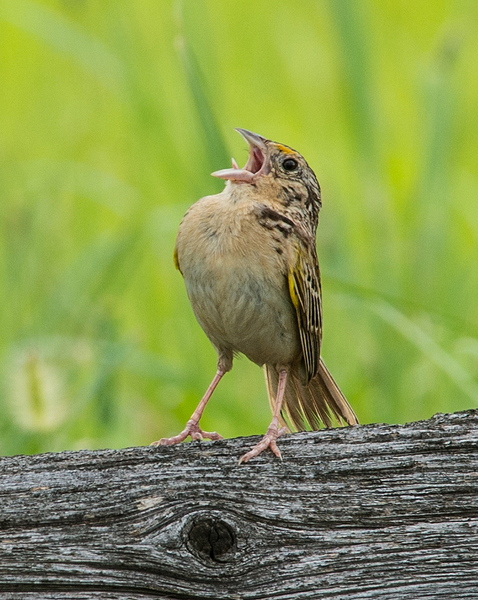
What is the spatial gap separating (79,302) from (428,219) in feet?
6.85

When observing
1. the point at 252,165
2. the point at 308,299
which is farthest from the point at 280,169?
the point at 308,299

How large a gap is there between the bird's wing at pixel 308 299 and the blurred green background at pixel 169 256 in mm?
301

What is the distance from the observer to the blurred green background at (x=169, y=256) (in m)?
4.93

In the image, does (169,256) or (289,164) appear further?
(169,256)

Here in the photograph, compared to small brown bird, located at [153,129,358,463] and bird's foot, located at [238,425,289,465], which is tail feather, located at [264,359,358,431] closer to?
small brown bird, located at [153,129,358,463]

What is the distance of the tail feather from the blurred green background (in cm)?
45

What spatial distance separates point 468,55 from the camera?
9.23 metres

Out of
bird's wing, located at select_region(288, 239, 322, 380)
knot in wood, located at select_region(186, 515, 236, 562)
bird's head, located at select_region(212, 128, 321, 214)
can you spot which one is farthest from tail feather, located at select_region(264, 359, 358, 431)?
knot in wood, located at select_region(186, 515, 236, 562)

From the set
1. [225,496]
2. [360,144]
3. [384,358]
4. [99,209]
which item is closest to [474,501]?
[225,496]

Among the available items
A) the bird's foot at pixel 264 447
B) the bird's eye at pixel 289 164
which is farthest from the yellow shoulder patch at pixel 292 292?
the bird's foot at pixel 264 447

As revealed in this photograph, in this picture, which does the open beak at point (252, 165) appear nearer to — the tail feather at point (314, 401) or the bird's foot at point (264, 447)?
the tail feather at point (314, 401)

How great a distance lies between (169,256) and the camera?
7430 mm

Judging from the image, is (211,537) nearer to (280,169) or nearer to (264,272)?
(264,272)

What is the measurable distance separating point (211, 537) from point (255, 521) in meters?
0.13
